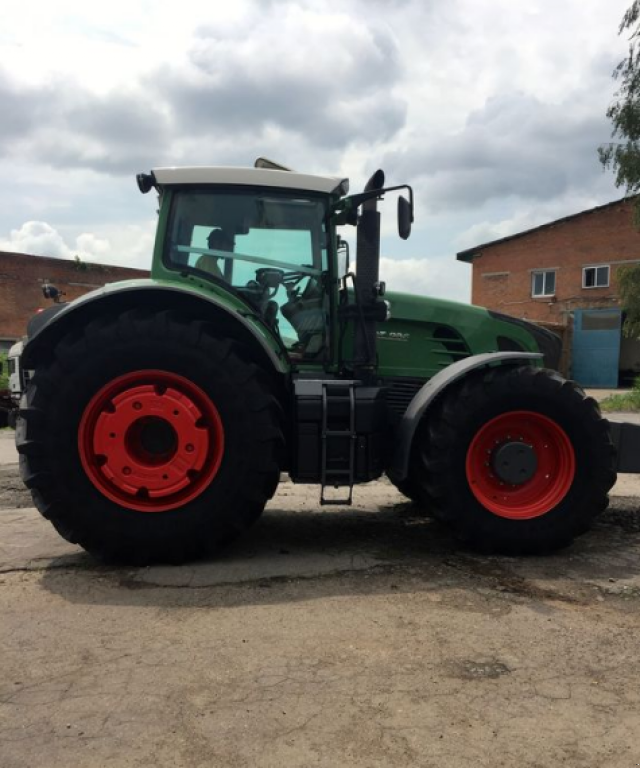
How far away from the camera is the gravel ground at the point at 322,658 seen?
2.21 meters

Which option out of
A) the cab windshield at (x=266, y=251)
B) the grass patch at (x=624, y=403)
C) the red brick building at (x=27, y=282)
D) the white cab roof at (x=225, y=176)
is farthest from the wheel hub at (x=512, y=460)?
the red brick building at (x=27, y=282)

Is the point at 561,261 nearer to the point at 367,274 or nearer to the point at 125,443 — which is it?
the point at 367,274

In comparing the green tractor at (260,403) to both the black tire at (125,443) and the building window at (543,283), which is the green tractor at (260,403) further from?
the building window at (543,283)

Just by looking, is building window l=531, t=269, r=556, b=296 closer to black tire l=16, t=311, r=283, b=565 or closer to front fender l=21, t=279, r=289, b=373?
front fender l=21, t=279, r=289, b=373

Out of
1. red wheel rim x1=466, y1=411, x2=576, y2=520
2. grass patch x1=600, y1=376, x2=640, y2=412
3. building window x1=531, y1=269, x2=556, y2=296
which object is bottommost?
red wheel rim x1=466, y1=411, x2=576, y2=520

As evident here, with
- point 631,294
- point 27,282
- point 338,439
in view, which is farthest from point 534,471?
point 27,282

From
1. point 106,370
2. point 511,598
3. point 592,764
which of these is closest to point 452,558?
point 511,598

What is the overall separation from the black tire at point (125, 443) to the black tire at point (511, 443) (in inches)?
41.9

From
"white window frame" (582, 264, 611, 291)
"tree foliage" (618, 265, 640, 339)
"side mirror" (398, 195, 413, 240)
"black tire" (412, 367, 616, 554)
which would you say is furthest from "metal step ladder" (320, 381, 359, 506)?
"white window frame" (582, 264, 611, 291)

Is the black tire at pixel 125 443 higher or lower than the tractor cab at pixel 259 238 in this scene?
lower

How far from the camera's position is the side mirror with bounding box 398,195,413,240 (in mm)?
4352

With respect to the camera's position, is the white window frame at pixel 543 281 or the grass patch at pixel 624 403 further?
the white window frame at pixel 543 281

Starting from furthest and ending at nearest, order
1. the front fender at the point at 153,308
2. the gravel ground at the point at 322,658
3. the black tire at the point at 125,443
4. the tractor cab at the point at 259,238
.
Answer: the tractor cab at the point at 259,238
the front fender at the point at 153,308
the black tire at the point at 125,443
the gravel ground at the point at 322,658

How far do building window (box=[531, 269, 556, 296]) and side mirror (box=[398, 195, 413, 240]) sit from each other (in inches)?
1002
